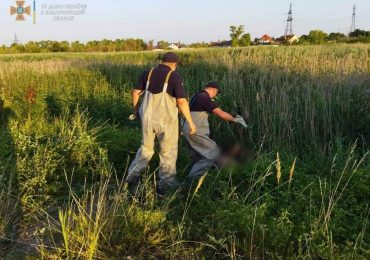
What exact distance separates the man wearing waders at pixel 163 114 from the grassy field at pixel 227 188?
0.21m

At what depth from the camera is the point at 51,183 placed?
5.02 m

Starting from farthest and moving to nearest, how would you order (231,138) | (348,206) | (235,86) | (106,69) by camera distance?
(106,69) < (235,86) < (231,138) < (348,206)

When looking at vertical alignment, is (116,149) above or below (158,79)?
below

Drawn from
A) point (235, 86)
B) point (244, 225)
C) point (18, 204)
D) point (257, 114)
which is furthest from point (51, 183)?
point (235, 86)

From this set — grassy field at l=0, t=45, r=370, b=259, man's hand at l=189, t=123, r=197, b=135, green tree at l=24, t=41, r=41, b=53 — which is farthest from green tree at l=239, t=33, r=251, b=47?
man's hand at l=189, t=123, r=197, b=135

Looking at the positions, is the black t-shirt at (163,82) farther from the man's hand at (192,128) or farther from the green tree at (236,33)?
the green tree at (236,33)

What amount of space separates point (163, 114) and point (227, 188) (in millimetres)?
1154

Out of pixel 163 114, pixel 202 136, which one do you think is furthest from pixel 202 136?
pixel 163 114

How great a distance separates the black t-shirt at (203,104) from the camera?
16.2 ft

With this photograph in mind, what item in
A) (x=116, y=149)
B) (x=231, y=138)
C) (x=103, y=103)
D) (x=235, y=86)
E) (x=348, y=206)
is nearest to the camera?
(x=348, y=206)

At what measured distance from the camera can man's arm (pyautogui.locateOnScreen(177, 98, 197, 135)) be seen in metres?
4.55

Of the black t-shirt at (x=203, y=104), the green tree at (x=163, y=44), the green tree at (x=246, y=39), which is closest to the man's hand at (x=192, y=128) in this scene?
the black t-shirt at (x=203, y=104)

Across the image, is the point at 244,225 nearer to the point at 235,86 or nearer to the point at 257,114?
the point at 257,114

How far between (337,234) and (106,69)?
1194 cm
